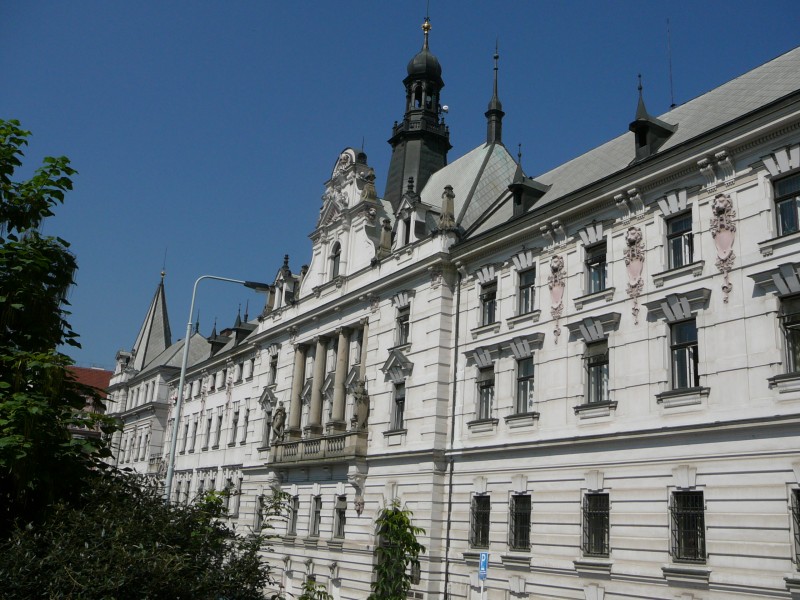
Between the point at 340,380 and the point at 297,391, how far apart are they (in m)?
4.65

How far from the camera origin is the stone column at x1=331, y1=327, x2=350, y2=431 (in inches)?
1458

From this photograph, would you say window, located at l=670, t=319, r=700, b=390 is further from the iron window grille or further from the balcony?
the balcony

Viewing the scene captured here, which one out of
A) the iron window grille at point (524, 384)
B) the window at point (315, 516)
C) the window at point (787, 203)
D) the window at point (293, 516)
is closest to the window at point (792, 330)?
the window at point (787, 203)

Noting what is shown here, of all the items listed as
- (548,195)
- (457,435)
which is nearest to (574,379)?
(457,435)

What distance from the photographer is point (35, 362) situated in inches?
Result: 540

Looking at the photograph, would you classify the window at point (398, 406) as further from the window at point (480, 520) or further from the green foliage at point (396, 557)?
the window at point (480, 520)

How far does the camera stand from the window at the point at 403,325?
112ft

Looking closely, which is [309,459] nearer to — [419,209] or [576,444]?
[419,209]

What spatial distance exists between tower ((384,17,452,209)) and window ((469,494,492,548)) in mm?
19473

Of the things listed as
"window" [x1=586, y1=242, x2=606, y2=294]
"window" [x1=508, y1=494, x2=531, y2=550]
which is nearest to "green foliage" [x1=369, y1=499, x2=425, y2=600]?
"window" [x1=508, y1=494, x2=531, y2=550]

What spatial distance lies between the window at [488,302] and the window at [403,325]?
14.3ft

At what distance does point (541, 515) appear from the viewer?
25.3 meters

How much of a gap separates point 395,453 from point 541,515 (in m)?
8.34

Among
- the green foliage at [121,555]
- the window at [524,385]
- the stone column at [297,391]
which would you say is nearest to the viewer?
the green foliage at [121,555]
